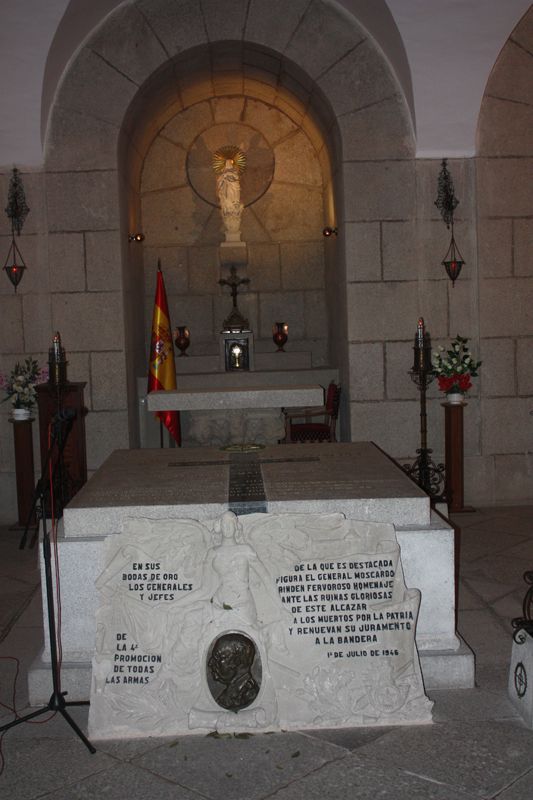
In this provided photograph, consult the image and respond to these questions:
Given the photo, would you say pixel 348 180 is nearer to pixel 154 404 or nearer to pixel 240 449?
pixel 154 404

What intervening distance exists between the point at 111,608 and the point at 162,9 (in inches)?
241

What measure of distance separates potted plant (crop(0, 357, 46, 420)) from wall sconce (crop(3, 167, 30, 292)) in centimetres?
79

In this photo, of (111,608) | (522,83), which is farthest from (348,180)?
(111,608)

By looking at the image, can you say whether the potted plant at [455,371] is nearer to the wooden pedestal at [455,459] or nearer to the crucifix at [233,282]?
the wooden pedestal at [455,459]

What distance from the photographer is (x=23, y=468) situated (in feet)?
23.9

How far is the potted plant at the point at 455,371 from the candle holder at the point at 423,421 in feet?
0.40

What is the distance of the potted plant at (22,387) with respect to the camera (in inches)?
286

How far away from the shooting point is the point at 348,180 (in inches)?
299

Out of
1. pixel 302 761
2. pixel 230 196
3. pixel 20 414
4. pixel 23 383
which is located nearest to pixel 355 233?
pixel 230 196

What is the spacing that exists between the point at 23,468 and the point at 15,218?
2.27 metres

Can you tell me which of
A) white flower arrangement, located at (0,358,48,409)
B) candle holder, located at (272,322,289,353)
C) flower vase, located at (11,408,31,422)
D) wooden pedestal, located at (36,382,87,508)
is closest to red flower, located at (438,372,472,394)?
candle holder, located at (272,322,289,353)

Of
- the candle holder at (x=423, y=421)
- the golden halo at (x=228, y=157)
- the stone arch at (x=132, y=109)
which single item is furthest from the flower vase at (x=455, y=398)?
the golden halo at (x=228, y=157)

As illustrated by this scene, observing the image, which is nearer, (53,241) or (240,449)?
(240,449)

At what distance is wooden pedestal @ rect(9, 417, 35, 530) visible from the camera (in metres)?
7.25
